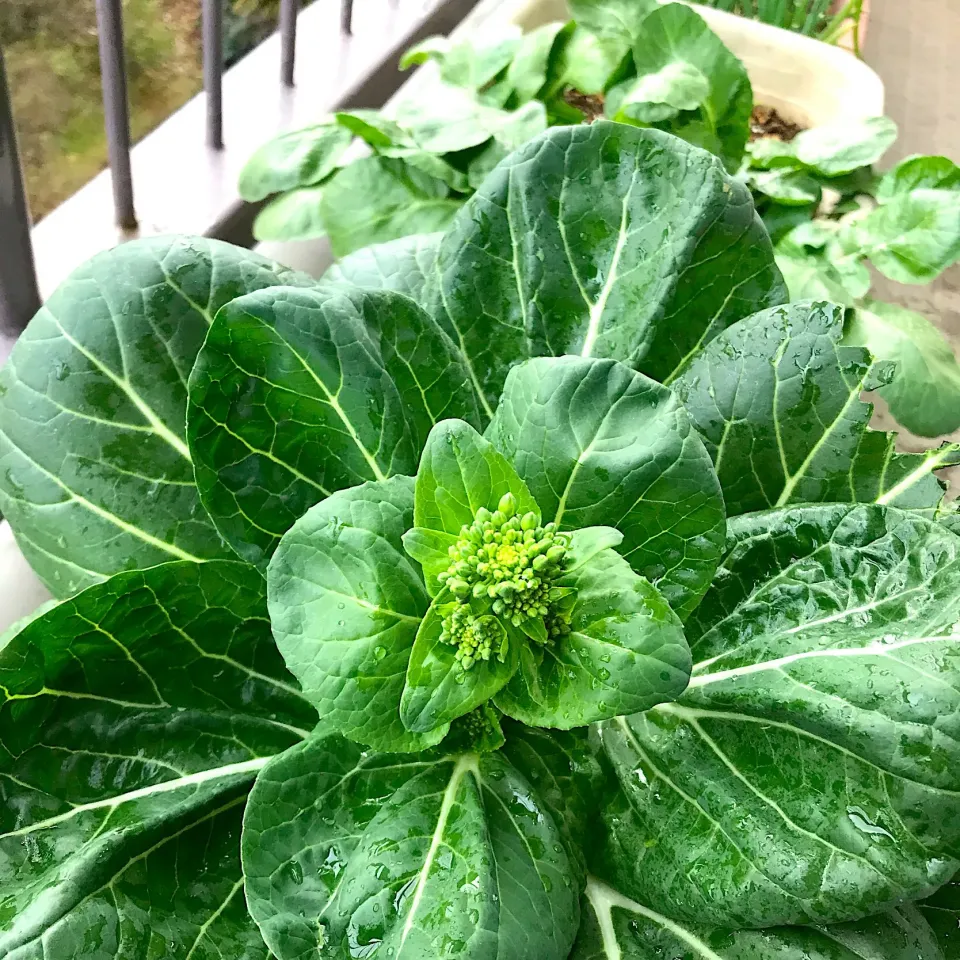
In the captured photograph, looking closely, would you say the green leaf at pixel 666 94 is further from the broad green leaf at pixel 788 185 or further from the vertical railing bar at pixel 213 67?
the vertical railing bar at pixel 213 67

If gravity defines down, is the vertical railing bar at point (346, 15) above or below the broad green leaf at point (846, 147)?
above

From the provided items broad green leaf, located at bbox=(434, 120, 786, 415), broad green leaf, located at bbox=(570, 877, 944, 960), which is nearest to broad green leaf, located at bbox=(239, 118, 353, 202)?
broad green leaf, located at bbox=(434, 120, 786, 415)

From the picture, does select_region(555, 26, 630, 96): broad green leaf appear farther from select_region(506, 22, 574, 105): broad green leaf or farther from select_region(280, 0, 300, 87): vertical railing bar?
select_region(280, 0, 300, 87): vertical railing bar

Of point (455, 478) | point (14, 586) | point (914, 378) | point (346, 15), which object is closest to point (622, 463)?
point (455, 478)

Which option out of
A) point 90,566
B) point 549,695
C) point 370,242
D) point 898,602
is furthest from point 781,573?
point 370,242

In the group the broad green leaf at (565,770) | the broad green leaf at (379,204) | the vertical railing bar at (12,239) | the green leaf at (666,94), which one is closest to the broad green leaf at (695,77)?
the green leaf at (666,94)

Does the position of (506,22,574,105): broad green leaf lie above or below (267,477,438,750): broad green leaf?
above

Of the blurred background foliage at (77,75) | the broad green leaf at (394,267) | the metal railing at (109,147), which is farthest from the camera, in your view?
the blurred background foliage at (77,75)
